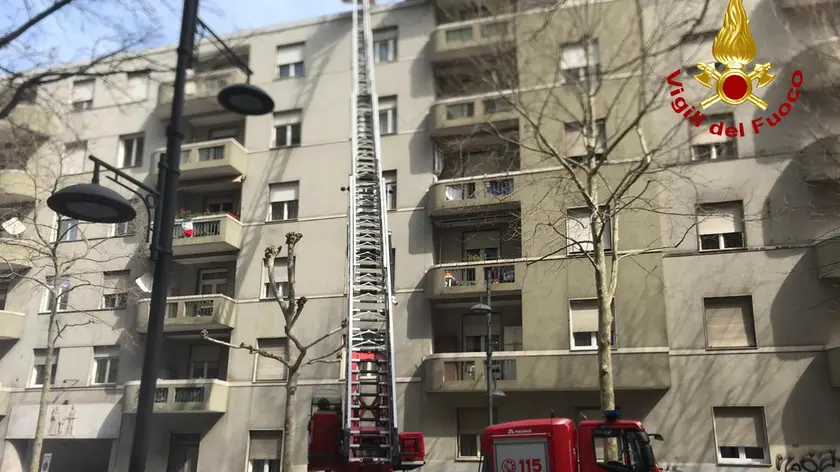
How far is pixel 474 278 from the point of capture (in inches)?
821

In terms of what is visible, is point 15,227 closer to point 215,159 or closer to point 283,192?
point 215,159

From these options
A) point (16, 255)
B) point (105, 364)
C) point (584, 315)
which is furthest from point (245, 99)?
point (16, 255)

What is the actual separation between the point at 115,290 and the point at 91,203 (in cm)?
2001

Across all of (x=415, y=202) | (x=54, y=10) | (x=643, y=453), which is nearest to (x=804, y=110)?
(x=415, y=202)

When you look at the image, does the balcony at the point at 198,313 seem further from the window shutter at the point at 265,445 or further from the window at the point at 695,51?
the window at the point at 695,51

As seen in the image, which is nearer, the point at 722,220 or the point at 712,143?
the point at 722,220

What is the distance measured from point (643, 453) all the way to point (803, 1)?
1602cm

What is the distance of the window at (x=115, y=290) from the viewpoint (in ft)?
83.0

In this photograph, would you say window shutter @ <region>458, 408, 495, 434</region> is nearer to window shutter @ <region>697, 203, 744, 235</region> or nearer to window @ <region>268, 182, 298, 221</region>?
window shutter @ <region>697, 203, 744, 235</region>

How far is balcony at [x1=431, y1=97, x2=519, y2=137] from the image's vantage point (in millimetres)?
22266

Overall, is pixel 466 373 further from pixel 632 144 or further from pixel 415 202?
pixel 632 144

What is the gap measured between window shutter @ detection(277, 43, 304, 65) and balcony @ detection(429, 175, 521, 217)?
875 centimetres

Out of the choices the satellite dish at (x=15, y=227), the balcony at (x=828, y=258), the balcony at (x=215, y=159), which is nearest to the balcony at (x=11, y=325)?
the satellite dish at (x=15, y=227)

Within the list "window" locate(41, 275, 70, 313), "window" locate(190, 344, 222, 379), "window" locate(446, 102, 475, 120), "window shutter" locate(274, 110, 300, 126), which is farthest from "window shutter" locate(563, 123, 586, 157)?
"window" locate(41, 275, 70, 313)
